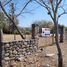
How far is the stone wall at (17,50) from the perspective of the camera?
14420 mm

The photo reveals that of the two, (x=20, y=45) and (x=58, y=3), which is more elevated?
(x=58, y=3)

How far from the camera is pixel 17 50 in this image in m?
16.0

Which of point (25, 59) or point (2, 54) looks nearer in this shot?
point (2, 54)

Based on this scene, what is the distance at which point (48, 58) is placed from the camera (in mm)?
17594

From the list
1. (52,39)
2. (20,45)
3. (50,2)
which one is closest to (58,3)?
(50,2)

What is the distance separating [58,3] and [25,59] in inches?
169

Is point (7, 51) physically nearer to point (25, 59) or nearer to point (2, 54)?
point (2, 54)

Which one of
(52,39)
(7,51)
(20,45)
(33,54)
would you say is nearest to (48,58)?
(33,54)

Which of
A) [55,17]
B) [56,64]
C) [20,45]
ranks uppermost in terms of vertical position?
[55,17]

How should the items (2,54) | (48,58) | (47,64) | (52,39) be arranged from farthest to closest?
(52,39), (48,58), (47,64), (2,54)

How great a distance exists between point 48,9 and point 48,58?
429cm

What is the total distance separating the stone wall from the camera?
1442cm

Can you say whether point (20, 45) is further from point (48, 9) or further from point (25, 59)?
point (48, 9)

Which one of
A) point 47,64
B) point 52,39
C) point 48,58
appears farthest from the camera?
point 52,39
